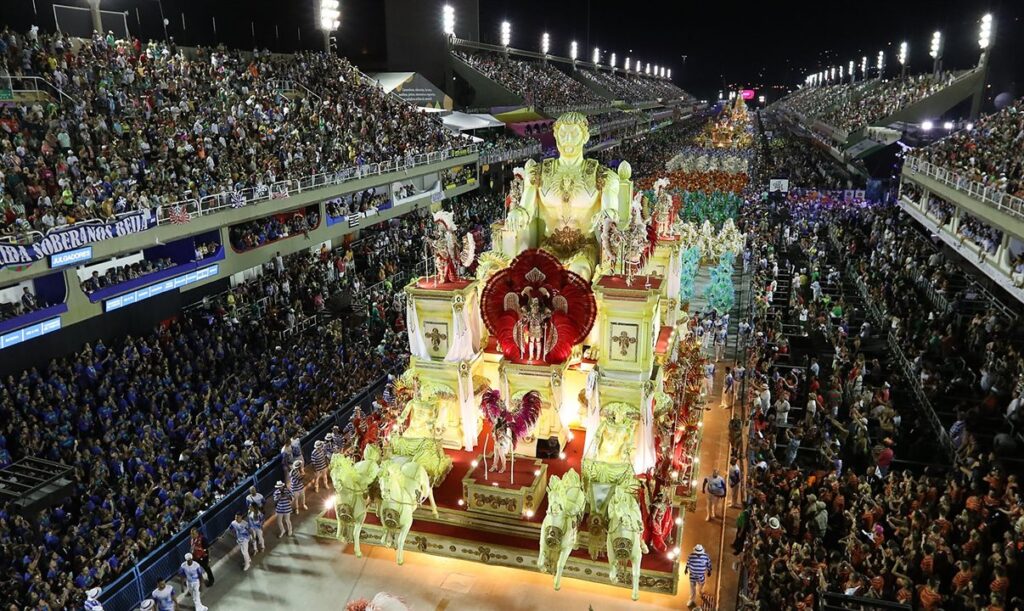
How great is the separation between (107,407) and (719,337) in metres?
16.3

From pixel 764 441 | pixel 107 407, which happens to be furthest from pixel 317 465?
pixel 764 441

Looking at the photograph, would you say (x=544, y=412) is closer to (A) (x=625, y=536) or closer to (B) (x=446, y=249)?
(A) (x=625, y=536)

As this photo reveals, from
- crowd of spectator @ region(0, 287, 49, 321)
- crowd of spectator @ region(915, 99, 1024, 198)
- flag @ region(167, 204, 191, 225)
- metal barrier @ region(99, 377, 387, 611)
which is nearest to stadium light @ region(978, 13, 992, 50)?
crowd of spectator @ region(915, 99, 1024, 198)

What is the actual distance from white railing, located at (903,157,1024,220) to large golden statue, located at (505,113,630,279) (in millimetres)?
10844

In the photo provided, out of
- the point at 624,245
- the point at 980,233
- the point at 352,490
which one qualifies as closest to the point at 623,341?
the point at 624,245

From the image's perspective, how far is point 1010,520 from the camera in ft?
36.0

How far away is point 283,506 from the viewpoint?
12781 mm

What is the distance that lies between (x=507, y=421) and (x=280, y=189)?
15404mm

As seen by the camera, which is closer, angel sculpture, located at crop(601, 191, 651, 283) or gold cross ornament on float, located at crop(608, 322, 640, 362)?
gold cross ornament on float, located at crop(608, 322, 640, 362)

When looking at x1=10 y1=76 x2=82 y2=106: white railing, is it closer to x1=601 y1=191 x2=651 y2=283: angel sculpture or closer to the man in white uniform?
the man in white uniform

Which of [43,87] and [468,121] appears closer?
[43,87]

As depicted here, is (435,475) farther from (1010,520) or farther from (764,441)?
(1010,520)

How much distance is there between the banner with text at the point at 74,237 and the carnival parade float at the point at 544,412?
8.08m

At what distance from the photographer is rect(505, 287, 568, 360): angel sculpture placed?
43.0 ft
